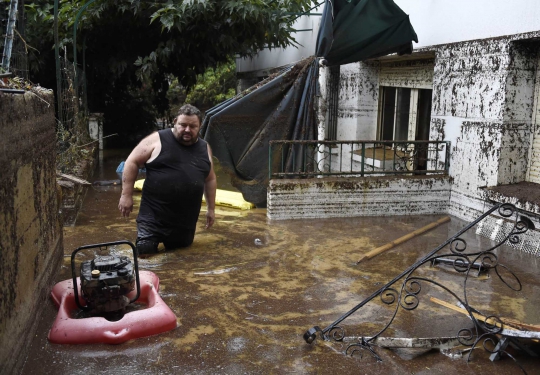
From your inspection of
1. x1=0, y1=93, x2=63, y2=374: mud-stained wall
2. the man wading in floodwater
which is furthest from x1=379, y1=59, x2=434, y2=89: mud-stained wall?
x1=0, y1=93, x2=63, y2=374: mud-stained wall

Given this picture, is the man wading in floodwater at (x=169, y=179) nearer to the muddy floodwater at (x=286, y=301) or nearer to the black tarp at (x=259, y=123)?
the muddy floodwater at (x=286, y=301)

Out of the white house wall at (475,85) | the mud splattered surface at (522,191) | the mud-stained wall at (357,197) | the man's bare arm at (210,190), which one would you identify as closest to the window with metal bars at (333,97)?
the white house wall at (475,85)

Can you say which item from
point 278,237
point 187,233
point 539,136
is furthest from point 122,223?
point 539,136

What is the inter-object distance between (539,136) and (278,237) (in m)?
3.28

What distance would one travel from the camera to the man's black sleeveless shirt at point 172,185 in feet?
18.5

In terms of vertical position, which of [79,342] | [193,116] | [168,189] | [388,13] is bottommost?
[79,342]

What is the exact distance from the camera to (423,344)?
12.1ft

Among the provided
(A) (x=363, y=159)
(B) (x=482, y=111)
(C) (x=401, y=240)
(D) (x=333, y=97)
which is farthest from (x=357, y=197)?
(D) (x=333, y=97)

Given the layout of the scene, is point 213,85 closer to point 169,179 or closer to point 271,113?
point 271,113

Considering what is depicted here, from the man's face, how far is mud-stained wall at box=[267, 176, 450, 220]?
6.14 ft

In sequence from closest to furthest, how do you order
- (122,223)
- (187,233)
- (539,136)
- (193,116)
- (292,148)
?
1. (193,116)
2. (187,233)
3. (539,136)
4. (122,223)
5. (292,148)

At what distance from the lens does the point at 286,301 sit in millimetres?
4613

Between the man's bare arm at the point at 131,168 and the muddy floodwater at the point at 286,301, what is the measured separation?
601mm

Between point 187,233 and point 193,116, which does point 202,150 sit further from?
point 187,233
